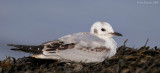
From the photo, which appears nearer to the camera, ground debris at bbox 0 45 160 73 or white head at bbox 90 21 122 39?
ground debris at bbox 0 45 160 73

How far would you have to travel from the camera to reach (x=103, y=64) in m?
8.72

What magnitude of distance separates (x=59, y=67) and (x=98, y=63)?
986 millimetres

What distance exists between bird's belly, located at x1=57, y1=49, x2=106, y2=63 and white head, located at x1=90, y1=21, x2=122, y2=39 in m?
0.82

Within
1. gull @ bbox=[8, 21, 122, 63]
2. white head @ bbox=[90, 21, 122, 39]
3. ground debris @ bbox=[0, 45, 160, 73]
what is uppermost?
white head @ bbox=[90, 21, 122, 39]

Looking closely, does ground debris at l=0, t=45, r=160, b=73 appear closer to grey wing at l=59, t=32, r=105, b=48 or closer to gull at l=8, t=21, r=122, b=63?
gull at l=8, t=21, r=122, b=63

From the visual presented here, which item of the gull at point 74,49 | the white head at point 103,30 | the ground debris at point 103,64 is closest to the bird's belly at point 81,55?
the gull at point 74,49

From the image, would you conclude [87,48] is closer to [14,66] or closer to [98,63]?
[98,63]

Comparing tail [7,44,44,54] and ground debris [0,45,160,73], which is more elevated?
tail [7,44,44,54]

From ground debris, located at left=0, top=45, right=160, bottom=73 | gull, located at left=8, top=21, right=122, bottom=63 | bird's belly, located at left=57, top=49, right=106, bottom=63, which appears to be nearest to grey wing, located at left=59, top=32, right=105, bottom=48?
gull, located at left=8, top=21, right=122, bottom=63

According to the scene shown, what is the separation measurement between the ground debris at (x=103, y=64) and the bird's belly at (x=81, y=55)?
17 centimetres

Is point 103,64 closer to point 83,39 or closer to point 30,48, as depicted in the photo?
point 83,39

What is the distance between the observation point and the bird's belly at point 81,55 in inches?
362

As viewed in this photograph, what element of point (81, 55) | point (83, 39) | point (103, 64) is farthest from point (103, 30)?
point (103, 64)

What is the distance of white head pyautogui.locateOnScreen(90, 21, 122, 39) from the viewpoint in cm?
996
